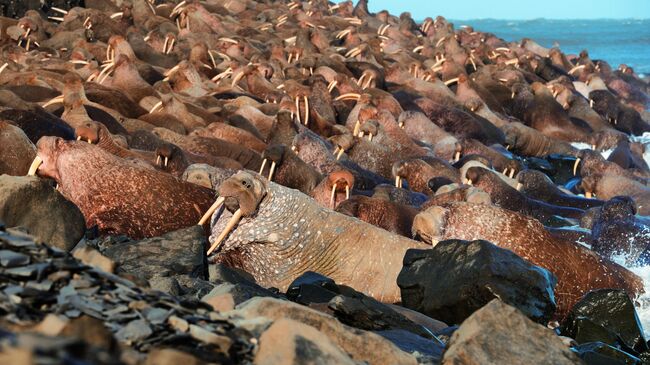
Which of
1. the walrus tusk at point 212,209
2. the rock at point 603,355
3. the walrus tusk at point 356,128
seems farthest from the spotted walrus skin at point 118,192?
the walrus tusk at point 356,128

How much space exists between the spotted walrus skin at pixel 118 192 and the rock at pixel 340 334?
4.76 meters

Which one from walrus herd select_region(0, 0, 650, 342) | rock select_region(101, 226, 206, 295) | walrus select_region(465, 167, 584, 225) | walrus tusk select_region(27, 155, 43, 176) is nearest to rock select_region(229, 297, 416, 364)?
rock select_region(101, 226, 206, 295)

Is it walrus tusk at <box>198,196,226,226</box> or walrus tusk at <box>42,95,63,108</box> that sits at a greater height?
walrus tusk at <box>198,196,226,226</box>

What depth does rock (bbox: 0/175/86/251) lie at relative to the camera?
7102 millimetres

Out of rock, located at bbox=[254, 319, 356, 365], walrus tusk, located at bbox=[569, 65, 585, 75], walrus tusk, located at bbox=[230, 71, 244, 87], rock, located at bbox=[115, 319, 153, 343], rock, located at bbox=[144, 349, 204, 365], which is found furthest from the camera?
walrus tusk, located at bbox=[569, 65, 585, 75]

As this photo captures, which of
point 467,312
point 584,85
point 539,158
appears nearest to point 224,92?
point 539,158

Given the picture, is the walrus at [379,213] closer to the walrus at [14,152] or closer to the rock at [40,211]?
the walrus at [14,152]

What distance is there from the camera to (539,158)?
2081cm

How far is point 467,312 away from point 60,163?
3959 mm

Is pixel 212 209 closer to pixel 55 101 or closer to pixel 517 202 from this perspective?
pixel 517 202

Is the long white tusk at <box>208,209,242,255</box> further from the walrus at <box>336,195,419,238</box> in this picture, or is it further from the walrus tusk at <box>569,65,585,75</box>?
the walrus tusk at <box>569,65,585,75</box>

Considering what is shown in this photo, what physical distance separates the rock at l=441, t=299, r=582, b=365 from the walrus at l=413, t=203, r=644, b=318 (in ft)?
13.7

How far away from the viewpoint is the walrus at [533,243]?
8992mm

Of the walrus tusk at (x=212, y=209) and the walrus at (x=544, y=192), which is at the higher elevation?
the walrus tusk at (x=212, y=209)
